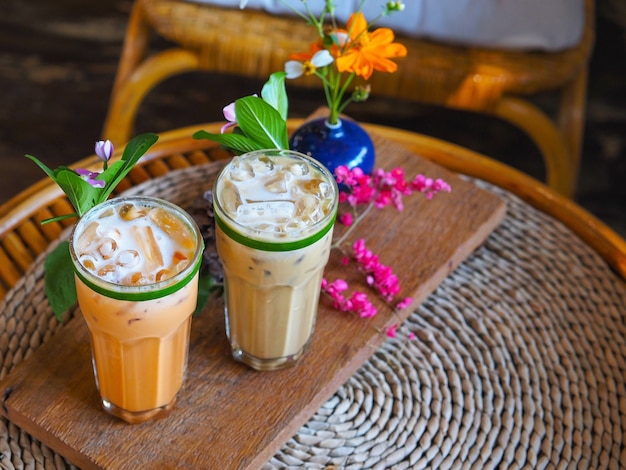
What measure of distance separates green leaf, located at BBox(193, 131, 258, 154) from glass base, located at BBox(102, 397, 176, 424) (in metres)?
0.27

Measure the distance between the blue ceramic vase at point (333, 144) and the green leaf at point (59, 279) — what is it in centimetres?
31

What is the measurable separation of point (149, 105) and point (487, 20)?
90 centimetres

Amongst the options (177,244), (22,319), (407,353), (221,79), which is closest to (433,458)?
(407,353)

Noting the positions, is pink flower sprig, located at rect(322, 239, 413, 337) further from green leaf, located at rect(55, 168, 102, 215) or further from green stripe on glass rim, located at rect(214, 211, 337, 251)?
green leaf, located at rect(55, 168, 102, 215)

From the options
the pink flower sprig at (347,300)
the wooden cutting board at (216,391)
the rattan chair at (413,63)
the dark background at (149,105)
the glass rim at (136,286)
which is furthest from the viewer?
the dark background at (149,105)

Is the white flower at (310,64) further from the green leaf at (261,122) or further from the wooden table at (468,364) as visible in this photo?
the wooden table at (468,364)

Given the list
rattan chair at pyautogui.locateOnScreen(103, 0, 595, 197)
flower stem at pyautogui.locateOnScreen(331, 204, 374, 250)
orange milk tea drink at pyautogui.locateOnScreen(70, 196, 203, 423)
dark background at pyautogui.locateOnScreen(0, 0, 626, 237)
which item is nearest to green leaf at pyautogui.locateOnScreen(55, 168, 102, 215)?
orange milk tea drink at pyautogui.locateOnScreen(70, 196, 203, 423)

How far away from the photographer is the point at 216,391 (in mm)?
881

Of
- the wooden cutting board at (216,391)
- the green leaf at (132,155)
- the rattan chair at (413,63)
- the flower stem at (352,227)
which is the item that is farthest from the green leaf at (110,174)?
the rattan chair at (413,63)

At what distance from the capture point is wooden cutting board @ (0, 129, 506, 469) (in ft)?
2.70

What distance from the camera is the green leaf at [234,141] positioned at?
0.82 m

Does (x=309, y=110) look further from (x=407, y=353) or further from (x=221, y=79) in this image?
(x=407, y=353)

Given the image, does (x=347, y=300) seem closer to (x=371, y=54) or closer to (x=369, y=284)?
(x=369, y=284)

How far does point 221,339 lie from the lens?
0.94 metres
